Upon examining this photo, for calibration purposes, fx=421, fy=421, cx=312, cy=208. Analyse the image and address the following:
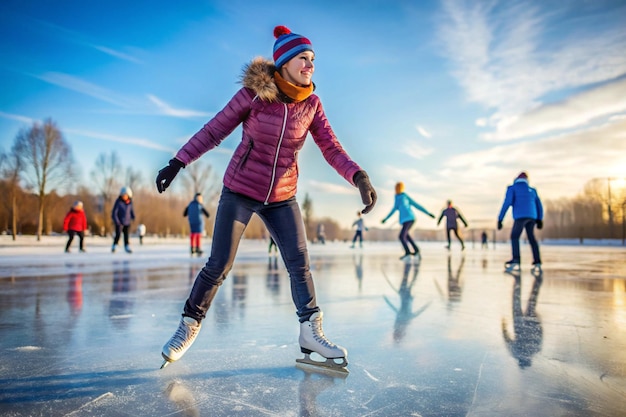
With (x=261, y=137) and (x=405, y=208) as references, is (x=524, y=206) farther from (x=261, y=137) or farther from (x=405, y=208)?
(x=261, y=137)

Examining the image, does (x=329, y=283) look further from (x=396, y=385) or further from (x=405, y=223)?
(x=405, y=223)

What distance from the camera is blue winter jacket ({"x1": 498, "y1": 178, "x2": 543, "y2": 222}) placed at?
7812mm

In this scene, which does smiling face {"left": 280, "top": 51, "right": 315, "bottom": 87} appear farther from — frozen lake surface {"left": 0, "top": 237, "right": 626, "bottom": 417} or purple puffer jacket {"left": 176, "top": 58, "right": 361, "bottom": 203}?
frozen lake surface {"left": 0, "top": 237, "right": 626, "bottom": 417}

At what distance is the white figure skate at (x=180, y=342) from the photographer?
218 cm

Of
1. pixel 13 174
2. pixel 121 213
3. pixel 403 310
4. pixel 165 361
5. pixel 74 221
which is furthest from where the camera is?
pixel 13 174

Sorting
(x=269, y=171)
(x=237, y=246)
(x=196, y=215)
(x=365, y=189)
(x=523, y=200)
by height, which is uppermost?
(x=523, y=200)

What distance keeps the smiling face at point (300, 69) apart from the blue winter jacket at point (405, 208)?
946 centimetres

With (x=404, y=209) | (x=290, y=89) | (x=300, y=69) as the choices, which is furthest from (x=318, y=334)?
(x=404, y=209)

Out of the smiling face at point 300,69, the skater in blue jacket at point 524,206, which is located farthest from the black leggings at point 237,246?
the skater in blue jacket at point 524,206

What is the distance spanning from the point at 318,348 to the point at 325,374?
20 centimetres

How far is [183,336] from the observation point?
2287 millimetres

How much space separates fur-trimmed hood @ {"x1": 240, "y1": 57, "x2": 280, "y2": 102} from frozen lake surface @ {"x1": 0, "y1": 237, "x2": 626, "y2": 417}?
144cm

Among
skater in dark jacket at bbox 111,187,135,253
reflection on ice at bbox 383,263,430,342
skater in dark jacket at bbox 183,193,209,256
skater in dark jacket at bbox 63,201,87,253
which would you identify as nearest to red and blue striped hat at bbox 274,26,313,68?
reflection on ice at bbox 383,263,430,342

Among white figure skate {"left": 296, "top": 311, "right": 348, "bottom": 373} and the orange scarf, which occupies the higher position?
the orange scarf
